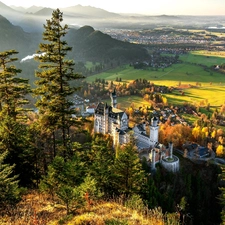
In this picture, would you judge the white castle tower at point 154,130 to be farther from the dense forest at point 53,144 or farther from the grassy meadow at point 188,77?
the grassy meadow at point 188,77

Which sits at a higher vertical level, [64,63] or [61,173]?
[64,63]

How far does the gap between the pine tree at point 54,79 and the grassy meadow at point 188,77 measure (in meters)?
71.3

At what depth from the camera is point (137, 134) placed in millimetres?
49188

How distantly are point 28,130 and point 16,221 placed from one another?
10.2m

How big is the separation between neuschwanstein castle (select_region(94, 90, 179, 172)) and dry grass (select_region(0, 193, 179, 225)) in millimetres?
30291

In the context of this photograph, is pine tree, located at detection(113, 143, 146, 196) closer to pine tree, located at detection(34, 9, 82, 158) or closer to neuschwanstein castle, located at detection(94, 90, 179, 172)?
pine tree, located at detection(34, 9, 82, 158)

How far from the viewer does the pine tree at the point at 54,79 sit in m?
18.3

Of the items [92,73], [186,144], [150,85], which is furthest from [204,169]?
[92,73]

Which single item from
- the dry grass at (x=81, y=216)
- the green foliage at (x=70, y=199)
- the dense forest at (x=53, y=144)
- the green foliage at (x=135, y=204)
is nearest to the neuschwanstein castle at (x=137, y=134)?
the dense forest at (x=53, y=144)

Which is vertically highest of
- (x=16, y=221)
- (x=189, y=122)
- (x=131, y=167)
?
(x=16, y=221)

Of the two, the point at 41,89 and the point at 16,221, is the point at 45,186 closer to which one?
the point at 16,221

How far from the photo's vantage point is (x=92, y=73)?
14375 centimetres

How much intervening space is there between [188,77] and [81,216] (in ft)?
403

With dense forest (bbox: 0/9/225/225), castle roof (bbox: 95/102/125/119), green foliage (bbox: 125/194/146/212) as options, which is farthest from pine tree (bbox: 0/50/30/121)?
castle roof (bbox: 95/102/125/119)
